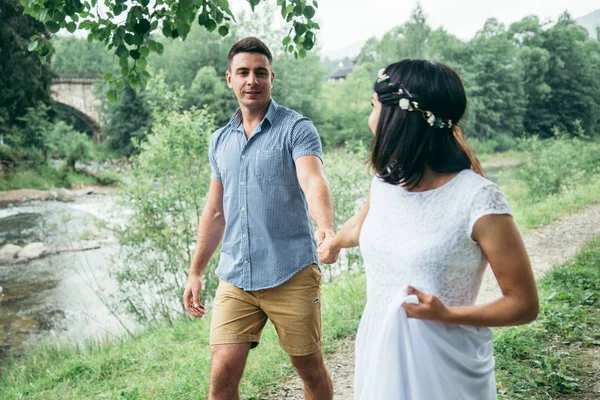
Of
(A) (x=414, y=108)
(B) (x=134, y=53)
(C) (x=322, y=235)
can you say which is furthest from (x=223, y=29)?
(A) (x=414, y=108)

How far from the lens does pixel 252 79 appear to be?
2.81m

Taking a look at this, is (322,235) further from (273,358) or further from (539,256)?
(539,256)

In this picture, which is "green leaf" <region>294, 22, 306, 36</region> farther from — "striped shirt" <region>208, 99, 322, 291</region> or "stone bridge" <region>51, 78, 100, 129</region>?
"stone bridge" <region>51, 78, 100, 129</region>

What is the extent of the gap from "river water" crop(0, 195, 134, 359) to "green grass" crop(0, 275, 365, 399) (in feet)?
4.95

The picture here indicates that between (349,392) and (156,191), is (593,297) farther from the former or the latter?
(156,191)

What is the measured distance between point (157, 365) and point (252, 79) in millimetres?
3442

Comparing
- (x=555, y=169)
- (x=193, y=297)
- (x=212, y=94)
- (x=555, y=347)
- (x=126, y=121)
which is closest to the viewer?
(x=193, y=297)

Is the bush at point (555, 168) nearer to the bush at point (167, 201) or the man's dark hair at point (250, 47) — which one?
the bush at point (167, 201)

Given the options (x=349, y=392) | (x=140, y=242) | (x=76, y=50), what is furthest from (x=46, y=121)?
(x=76, y=50)

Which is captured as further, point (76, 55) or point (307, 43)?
point (76, 55)

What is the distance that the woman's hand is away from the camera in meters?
1.53

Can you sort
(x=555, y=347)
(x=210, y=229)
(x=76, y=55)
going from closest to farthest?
(x=210, y=229) < (x=555, y=347) < (x=76, y=55)

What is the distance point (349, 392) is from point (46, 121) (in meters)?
24.4

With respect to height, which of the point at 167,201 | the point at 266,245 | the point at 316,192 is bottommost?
the point at 167,201
